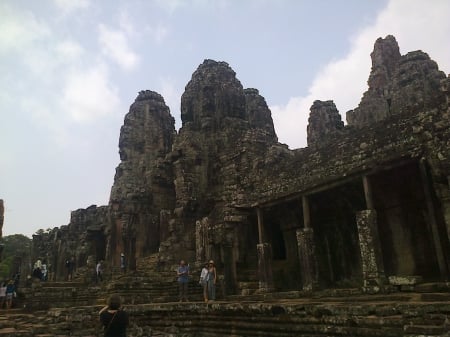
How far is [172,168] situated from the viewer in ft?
90.9

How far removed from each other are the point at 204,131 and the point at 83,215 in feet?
65.9

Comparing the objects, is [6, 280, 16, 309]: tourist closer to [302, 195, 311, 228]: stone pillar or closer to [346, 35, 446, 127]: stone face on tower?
[302, 195, 311, 228]: stone pillar

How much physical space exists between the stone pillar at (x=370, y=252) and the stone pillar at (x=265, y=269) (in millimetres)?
4550

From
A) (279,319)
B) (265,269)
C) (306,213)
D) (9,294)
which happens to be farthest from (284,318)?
(9,294)

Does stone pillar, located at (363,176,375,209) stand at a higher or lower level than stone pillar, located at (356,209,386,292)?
higher

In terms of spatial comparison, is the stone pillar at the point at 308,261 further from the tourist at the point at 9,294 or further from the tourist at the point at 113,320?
the tourist at the point at 9,294

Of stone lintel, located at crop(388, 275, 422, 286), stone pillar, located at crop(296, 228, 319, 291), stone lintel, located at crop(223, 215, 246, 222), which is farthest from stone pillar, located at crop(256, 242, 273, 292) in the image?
stone lintel, located at crop(388, 275, 422, 286)

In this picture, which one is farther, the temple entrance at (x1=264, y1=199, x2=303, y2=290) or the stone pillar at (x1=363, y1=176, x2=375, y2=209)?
the temple entrance at (x1=264, y1=199, x2=303, y2=290)

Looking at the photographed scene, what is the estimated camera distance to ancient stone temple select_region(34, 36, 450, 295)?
473 inches

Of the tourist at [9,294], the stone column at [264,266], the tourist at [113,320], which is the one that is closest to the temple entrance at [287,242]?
the stone column at [264,266]

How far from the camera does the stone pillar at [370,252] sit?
11508 millimetres

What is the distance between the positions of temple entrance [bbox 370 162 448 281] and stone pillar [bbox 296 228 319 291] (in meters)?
2.26

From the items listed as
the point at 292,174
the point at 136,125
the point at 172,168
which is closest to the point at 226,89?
the point at 172,168

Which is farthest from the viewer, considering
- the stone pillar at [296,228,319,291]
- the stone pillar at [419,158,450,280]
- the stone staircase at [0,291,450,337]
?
the stone pillar at [296,228,319,291]
